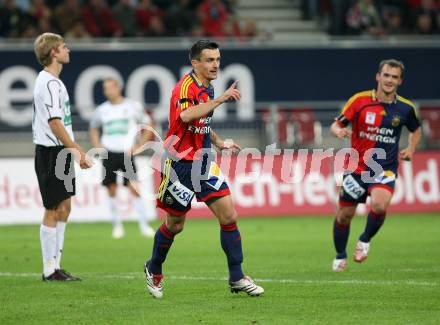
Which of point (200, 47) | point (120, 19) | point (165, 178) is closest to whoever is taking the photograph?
point (200, 47)

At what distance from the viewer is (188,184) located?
977 cm

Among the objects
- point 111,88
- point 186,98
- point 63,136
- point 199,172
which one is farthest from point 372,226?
point 111,88

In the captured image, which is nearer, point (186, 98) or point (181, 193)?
point (186, 98)

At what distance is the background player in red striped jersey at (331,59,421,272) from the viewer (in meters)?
12.2

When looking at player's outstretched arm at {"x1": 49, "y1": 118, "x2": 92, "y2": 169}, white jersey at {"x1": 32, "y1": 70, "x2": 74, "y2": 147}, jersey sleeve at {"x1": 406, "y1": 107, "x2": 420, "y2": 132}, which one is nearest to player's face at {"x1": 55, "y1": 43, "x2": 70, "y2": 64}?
white jersey at {"x1": 32, "y1": 70, "x2": 74, "y2": 147}

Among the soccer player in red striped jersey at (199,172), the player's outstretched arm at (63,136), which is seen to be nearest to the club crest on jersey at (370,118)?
the soccer player in red striped jersey at (199,172)

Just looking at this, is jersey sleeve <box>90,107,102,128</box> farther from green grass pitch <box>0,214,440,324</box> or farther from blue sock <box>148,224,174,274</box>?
blue sock <box>148,224,174,274</box>

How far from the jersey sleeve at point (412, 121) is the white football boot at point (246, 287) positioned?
379 centimetres

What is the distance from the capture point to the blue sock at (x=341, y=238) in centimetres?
1226

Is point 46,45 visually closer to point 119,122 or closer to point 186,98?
point 186,98

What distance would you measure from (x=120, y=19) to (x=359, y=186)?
13672mm

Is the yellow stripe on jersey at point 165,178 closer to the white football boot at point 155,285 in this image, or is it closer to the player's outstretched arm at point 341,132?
the white football boot at point 155,285

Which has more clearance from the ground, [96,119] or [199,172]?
[199,172]

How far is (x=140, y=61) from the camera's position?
24.0m
